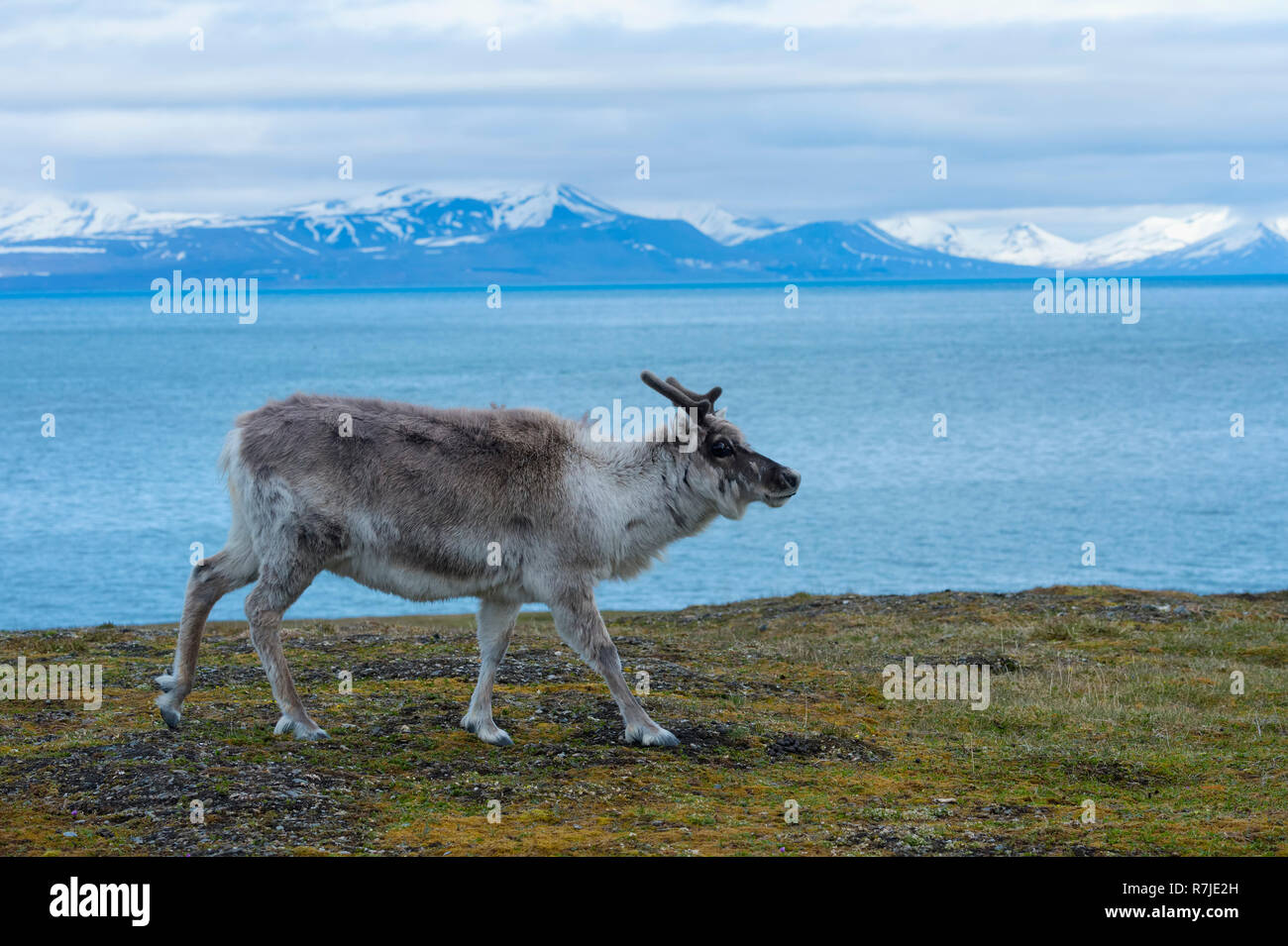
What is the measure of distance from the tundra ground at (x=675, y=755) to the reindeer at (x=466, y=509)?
2.60ft

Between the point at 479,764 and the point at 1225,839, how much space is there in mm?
5843

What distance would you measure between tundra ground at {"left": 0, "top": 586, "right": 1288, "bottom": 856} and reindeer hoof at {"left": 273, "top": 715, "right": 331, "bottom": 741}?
135mm

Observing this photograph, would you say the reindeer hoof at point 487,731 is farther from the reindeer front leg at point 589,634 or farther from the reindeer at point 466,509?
the reindeer front leg at point 589,634

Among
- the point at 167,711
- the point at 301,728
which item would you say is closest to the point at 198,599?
the point at 167,711

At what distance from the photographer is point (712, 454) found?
40.9 feet

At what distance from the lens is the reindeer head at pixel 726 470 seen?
12.3m

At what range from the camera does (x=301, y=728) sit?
1184 cm

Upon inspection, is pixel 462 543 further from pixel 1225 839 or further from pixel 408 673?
pixel 1225 839

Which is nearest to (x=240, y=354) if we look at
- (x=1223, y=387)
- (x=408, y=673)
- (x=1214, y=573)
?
(x=1223, y=387)

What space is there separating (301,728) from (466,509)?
238cm

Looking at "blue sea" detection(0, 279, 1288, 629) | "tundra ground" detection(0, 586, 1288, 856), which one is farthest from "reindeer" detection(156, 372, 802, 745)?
"blue sea" detection(0, 279, 1288, 629)

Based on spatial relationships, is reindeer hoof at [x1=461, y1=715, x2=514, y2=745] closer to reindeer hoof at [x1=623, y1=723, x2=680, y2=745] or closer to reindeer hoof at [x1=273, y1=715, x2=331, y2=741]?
reindeer hoof at [x1=623, y1=723, x2=680, y2=745]

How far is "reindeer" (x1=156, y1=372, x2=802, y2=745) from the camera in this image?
11.5m

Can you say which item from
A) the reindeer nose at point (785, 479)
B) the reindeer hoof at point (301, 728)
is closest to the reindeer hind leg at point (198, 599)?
the reindeer hoof at point (301, 728)
